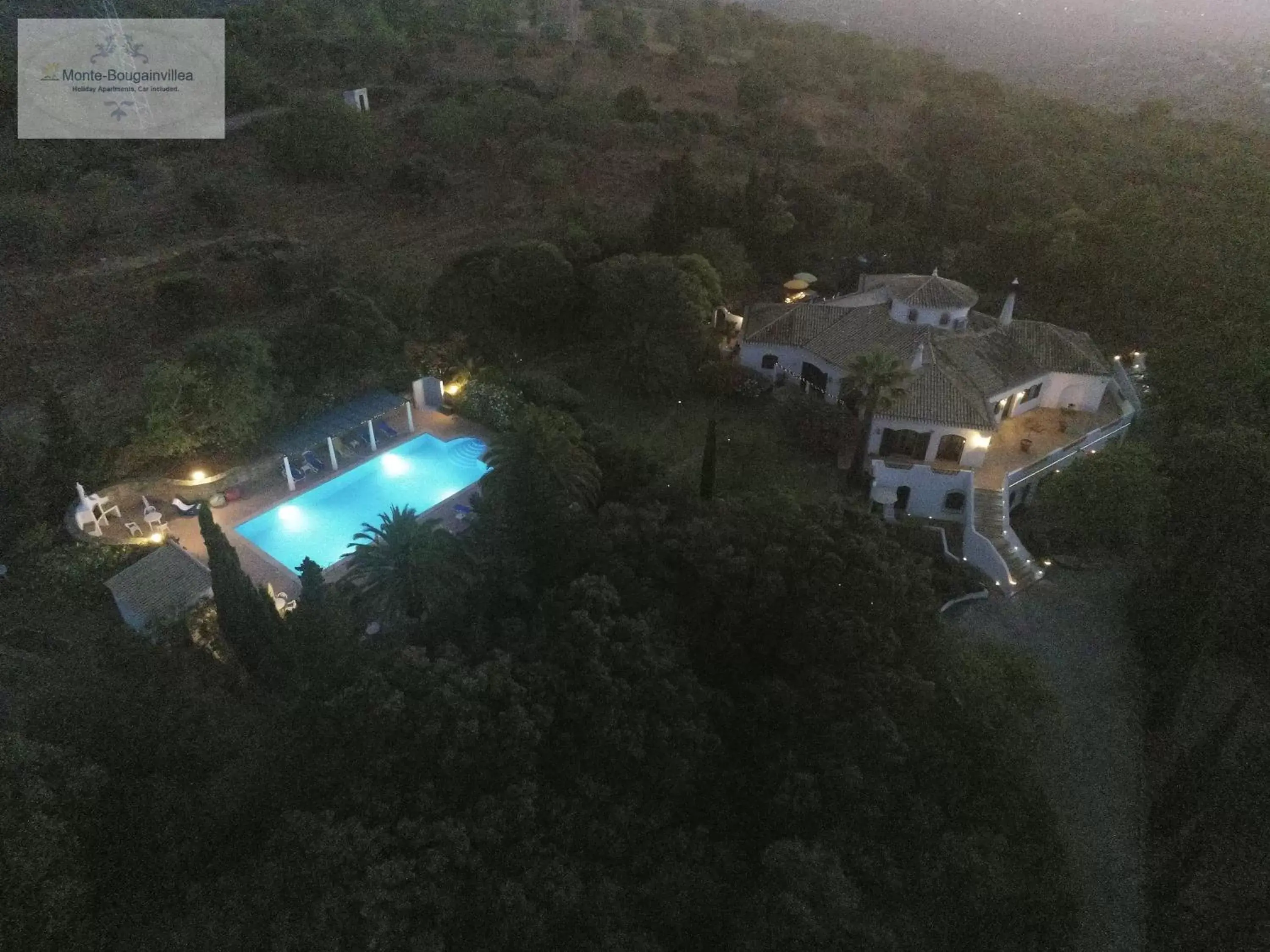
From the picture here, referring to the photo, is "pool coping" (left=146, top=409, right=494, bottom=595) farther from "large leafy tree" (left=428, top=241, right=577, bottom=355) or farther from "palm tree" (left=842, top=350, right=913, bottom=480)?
"palm tree" (left=842, top=350, right=913, bottom=480)

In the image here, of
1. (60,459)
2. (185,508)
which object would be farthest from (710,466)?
(60,459)

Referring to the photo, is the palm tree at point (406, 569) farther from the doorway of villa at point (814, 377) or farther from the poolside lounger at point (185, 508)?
the doorway of villa at point (814, 377)

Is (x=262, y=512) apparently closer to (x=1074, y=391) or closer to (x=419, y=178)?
(x=419, y=178)

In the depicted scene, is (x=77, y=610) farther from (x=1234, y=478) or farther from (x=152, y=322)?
(x=1234, y=478)

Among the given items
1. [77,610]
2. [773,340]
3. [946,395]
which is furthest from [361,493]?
[946,395]

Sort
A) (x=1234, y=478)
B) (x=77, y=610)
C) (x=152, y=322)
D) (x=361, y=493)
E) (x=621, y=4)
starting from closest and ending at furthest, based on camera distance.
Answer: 1. (x=77, y=610)
2. (x=1234, y=478)
3. (x=361, y=493)
4. (x=152, y=322)
5. (x=621, y=4)

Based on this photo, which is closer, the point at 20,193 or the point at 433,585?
the point at 433,585

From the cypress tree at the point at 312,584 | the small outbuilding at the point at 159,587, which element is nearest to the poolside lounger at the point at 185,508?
the small outbuilding at the point at 159,587
